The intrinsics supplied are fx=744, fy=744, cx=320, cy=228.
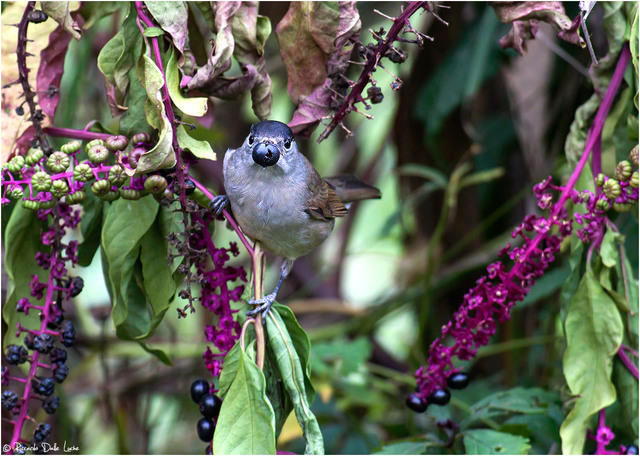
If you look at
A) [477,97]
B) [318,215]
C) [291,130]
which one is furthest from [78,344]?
[477,97]

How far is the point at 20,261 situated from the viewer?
1.83 metres

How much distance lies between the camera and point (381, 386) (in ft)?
9.90

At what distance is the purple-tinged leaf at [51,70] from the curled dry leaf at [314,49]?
0.54 m

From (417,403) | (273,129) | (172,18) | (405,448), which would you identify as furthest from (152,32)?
(405,448)

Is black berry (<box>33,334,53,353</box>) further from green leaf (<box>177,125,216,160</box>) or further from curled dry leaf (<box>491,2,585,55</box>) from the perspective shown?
curled dry leaf (<box>491,2,585,55</box>)

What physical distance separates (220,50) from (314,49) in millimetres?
287

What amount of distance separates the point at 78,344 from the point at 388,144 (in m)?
2.15

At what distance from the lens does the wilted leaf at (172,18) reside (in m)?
1.65

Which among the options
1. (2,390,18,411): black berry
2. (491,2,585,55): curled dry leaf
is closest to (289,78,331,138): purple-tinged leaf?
(491,2,585,55): curled dry leaf

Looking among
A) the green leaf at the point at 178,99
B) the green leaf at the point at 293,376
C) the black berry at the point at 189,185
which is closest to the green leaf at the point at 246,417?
the green leaf at the point at 293,376

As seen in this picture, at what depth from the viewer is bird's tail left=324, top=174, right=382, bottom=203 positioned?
253cm

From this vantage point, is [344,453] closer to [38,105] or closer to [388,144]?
[38,105]

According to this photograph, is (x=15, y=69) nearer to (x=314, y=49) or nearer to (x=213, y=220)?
(x=213, y=220)

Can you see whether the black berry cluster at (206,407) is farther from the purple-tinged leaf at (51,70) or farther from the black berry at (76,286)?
the purple-tinged leaf at (51,70)
